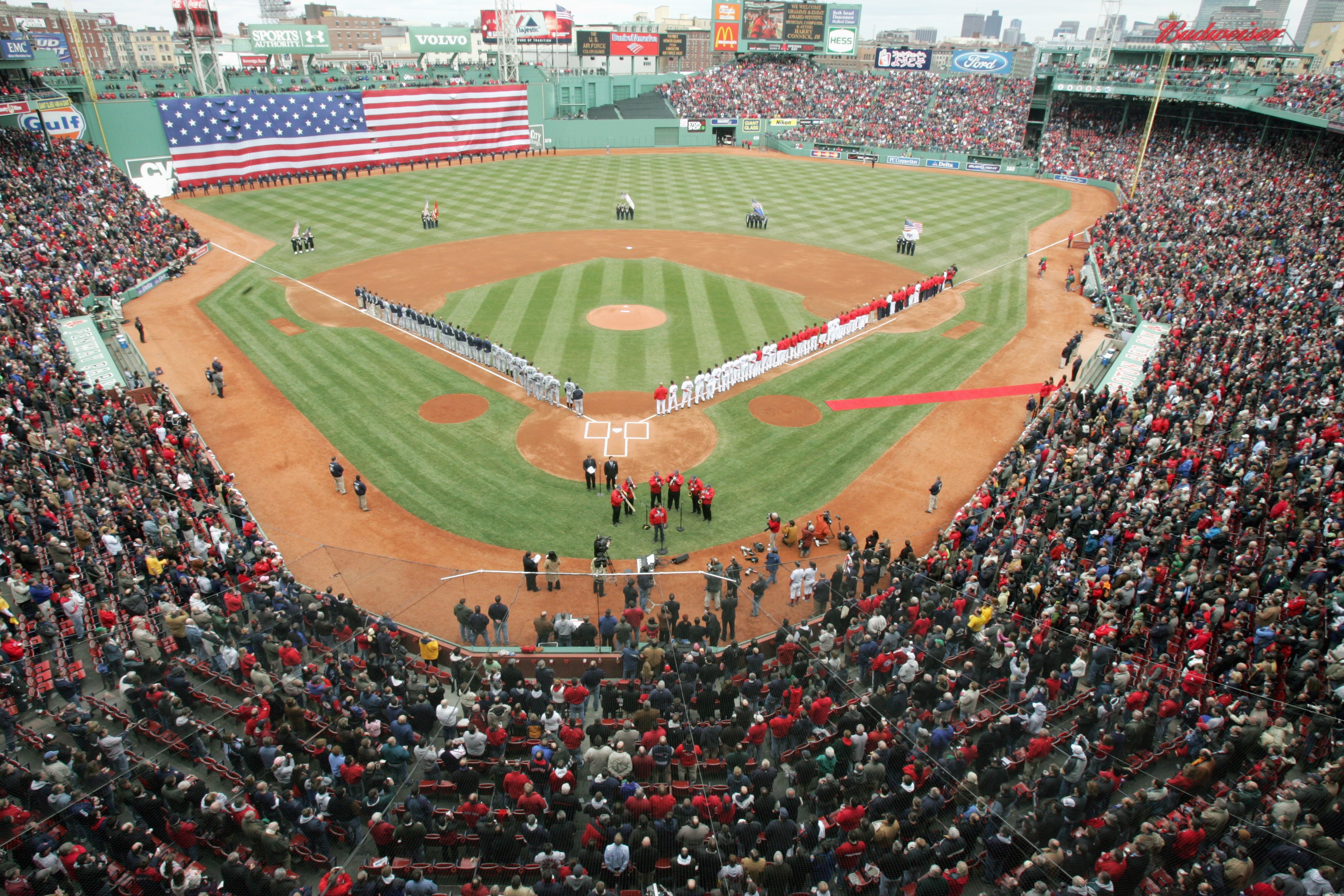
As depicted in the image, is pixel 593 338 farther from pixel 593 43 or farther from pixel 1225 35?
pixel 593 43

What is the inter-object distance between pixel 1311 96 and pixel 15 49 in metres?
65.5

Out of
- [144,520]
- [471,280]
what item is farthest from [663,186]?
[144,520]

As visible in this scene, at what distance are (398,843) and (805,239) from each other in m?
38.6

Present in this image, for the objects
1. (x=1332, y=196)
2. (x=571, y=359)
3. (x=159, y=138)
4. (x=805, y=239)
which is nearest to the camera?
(x=571, y=359)

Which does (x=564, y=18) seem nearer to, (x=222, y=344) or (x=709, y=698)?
(x=222, y=344)

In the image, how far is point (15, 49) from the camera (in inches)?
1511

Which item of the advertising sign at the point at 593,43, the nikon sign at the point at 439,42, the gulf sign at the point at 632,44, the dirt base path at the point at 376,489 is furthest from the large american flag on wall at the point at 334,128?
the dirt base path at the point at 376,489

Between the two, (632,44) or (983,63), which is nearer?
(983,63)

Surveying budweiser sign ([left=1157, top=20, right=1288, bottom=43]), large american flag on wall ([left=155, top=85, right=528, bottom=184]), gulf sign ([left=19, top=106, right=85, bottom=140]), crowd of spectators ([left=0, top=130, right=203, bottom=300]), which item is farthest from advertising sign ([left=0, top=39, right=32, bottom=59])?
budweiser sign ([left=1157, top=20, right=1288, bottom=43])

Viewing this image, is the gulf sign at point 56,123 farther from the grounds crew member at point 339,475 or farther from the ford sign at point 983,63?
the ford sign at point 983,63

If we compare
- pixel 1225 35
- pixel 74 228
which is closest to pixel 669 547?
pixel 74 228

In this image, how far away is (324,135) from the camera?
5759cm

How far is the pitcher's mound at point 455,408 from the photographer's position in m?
23.0

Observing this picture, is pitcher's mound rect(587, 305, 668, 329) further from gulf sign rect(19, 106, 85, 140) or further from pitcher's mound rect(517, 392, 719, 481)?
gulf sign rect(19, 106, 85, 140)
